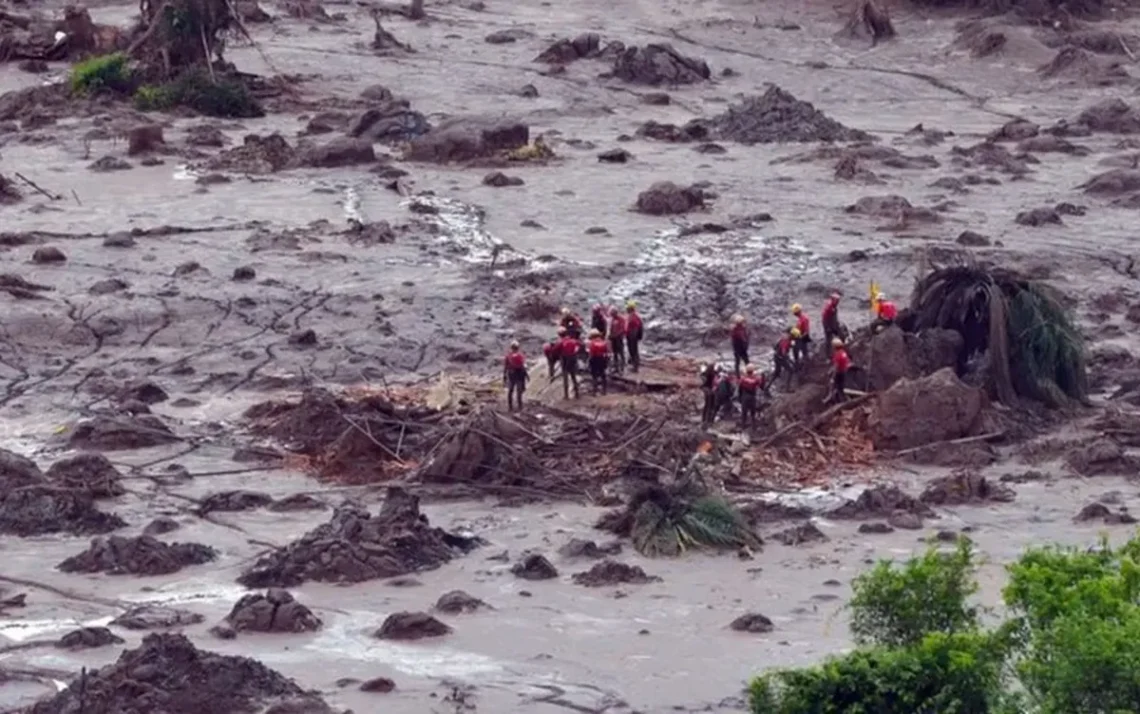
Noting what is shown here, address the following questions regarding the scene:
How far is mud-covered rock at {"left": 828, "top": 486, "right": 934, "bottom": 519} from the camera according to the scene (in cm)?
1934

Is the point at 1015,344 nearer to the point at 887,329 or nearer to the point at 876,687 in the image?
the point at 887,329

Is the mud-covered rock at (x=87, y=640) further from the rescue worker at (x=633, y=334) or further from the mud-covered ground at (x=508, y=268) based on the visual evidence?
the rescue worker at (x=633, y=334)

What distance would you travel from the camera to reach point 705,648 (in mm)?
16203

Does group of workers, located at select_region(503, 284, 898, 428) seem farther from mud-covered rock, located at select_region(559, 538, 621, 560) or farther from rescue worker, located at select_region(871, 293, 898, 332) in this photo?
mud-covered rock, located at select_region(559, 538, 621, 560)

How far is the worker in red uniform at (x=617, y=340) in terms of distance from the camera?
2277 centimetres

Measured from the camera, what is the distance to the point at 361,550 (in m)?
18.1

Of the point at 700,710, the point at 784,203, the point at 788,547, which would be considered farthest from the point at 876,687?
the point at 784,203

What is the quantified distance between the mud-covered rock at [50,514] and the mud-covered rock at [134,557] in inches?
32.0

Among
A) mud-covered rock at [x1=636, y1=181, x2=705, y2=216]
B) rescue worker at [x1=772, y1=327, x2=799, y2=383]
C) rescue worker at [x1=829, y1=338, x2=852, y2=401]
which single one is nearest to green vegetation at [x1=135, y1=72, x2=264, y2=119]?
mud-covered rock at [x1=636, y1=181, x2=705, y2=216]

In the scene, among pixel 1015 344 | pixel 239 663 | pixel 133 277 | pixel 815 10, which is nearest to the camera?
pixel 239 663

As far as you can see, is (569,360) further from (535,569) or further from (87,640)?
(87,640)

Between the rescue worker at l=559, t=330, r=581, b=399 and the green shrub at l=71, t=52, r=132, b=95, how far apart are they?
1844cm

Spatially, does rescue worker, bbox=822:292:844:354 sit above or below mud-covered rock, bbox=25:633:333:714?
below

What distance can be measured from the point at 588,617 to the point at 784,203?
15045 mm
